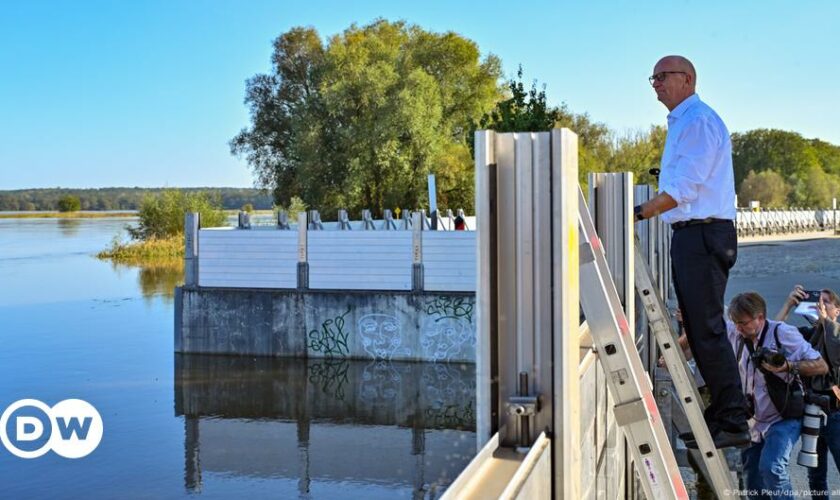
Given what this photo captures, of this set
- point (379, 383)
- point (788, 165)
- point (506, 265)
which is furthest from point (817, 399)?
point (788, 165)

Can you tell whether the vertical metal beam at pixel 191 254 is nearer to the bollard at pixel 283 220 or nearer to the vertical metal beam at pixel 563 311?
the bollard at pixel 283 220

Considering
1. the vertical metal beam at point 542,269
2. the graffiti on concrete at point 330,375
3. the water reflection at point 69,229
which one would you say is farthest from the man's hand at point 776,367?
the water reflection at point 69,229

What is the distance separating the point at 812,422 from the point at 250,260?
1919 centimetres

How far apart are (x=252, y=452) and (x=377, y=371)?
7065 mm

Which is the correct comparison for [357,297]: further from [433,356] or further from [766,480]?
[766,480]

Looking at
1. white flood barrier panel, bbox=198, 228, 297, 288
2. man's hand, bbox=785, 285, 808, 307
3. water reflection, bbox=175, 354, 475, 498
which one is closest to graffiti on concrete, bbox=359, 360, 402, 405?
water reflection, bbox=175, 354, 475, 498

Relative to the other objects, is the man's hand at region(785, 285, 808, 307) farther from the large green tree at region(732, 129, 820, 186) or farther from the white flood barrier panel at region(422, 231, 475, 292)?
the large green tree at region(732, 129, 820, 186)

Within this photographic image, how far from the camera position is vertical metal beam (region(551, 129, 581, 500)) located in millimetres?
3043

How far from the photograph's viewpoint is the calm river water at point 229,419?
1323cm

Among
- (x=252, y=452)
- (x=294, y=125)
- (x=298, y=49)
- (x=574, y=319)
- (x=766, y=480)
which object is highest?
(x=298, y=49)

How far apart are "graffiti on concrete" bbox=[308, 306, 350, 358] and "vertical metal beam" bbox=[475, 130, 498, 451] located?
19650 millimetres

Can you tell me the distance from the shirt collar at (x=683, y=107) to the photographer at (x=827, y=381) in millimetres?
1885

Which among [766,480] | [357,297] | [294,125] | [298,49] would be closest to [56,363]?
[357,297]

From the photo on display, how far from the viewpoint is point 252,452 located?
14977 millimetres
